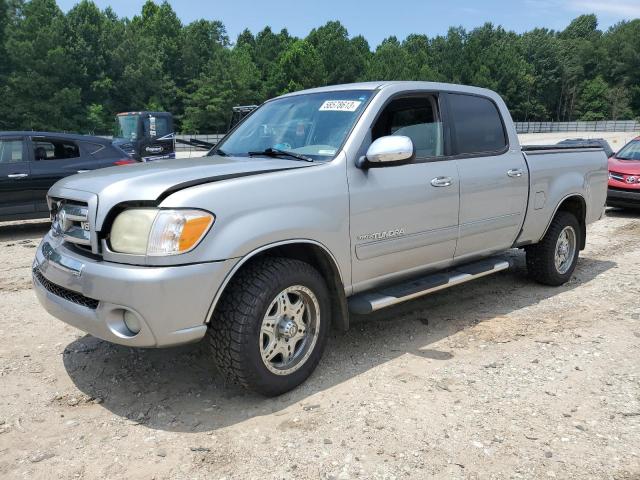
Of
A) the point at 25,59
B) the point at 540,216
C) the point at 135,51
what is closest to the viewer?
the point at 540,216

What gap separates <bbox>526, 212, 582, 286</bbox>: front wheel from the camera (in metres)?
5.64

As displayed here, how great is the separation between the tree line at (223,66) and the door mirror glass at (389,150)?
55.0 m

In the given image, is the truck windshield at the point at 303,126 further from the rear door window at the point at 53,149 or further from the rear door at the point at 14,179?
the rear door window at the point at 53,149

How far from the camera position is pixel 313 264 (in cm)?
367

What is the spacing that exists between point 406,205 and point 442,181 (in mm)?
463

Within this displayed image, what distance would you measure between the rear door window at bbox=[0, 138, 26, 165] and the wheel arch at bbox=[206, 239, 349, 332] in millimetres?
6816

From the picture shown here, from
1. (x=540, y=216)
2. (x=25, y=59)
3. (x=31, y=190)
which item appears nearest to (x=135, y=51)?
(x=25, y=59)

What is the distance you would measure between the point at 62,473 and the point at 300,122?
8.84 ft

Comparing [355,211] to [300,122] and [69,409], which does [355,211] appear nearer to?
[300,122]

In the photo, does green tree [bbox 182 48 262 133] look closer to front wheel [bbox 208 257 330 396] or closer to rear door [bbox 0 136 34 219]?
rear door [bbox 0 136 34 219]

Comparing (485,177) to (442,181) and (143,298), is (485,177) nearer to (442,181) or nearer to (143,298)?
(442,181)

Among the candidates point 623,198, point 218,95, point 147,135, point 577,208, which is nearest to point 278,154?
point 577,208

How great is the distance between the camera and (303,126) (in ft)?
13.4

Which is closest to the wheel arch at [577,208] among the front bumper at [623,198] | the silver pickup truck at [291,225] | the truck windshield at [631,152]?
the silver pickup truck at [291,225]
